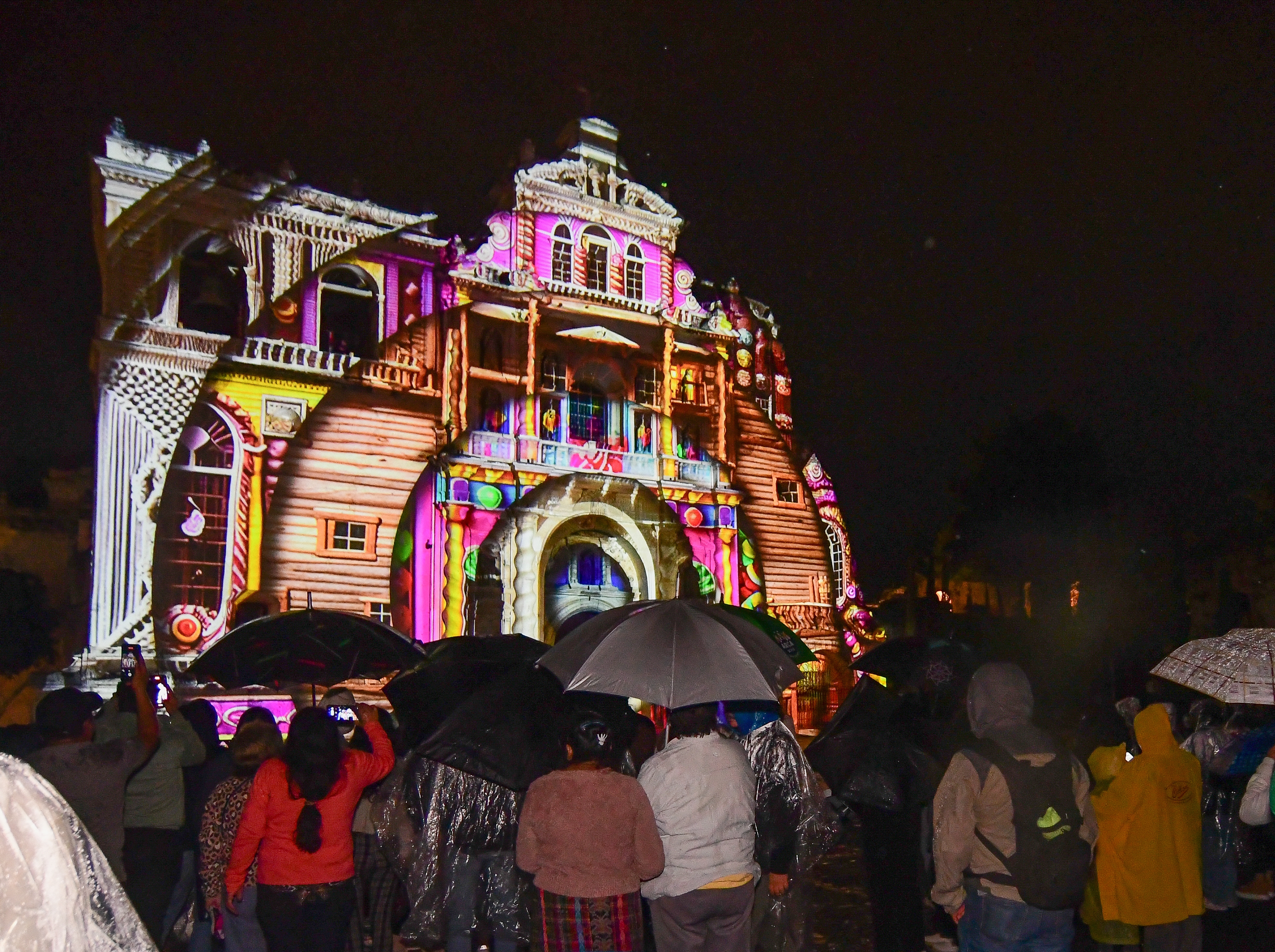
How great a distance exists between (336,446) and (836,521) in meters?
8.13

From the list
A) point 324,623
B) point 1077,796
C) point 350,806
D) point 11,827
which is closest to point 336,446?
point 324,623

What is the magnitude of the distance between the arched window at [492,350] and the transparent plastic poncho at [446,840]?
31.6 ft

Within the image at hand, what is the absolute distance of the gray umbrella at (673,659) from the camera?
4.37 m

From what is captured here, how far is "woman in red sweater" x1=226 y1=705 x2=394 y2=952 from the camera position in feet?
13.2

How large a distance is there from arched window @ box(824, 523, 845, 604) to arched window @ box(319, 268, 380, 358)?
306 inches

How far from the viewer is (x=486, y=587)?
13.4 meters

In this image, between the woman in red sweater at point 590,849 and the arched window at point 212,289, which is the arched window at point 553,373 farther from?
the woman in red sweater at point 590,849

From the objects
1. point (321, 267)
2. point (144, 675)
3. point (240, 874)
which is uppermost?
point (321, 267)

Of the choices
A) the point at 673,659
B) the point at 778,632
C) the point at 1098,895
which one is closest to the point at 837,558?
the point at 778,632

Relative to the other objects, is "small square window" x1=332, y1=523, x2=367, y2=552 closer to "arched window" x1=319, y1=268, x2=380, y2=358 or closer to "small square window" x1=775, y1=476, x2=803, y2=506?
"arched window" x1=319, y1=268, x2=380, y2=358

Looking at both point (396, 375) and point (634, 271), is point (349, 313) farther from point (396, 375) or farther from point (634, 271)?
point (634, 271)

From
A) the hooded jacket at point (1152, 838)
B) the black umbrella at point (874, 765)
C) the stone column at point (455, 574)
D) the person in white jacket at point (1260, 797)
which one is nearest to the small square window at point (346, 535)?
the stone column at point (455, 574)

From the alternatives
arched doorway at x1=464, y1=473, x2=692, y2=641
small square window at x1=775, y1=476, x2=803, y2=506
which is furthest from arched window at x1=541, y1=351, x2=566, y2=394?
small square window at x1=775, y1=476, x2=803, y2=506

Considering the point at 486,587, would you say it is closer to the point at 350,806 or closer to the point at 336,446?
the point at 336,446
